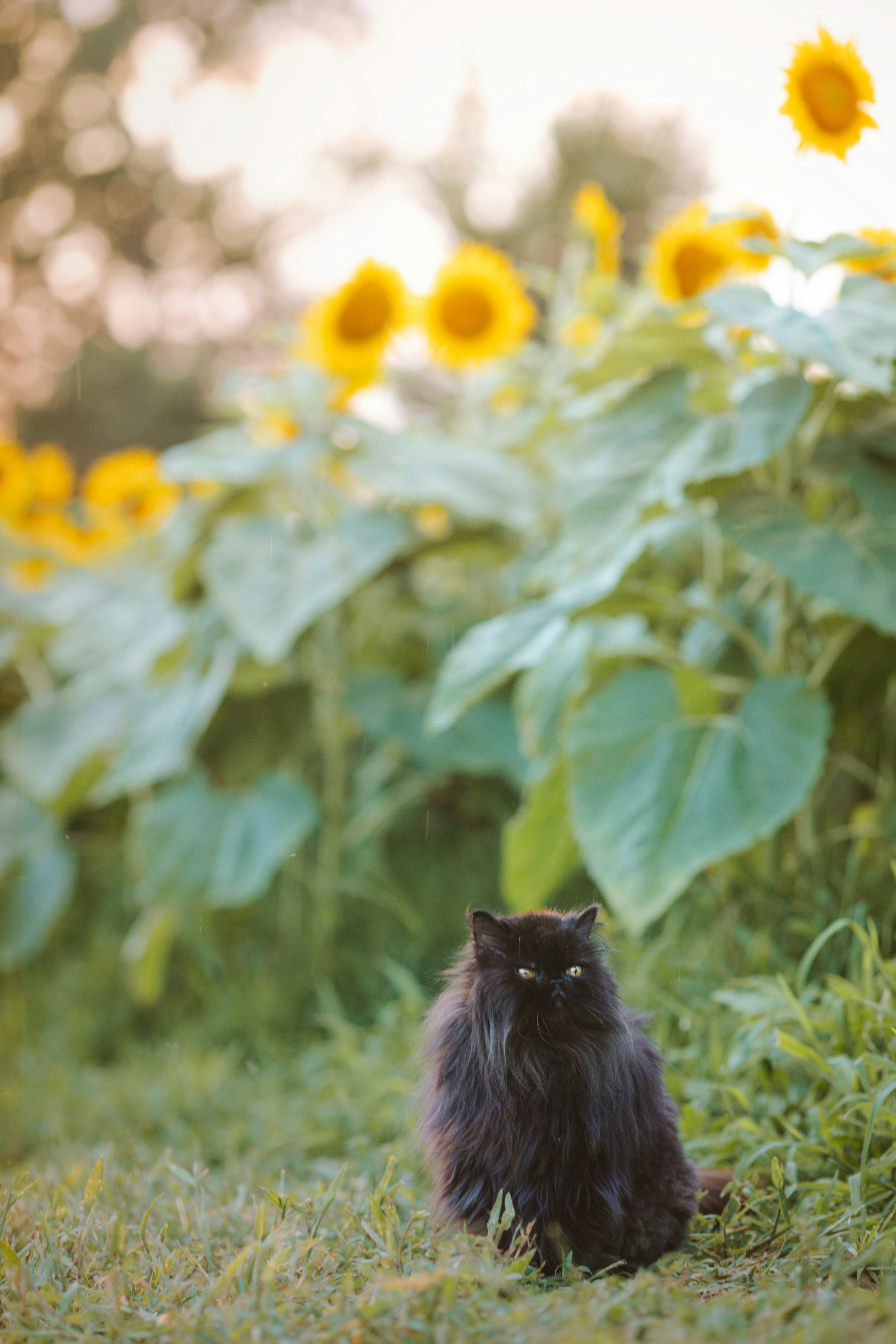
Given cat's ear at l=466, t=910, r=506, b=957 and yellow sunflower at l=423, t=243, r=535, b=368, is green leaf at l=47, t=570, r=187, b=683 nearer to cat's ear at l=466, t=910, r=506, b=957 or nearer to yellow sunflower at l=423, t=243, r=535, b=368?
yellow sunflower at l=423, t=243, r=535, b=368

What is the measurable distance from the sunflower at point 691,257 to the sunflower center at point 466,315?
501 mm

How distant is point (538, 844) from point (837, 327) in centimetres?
94

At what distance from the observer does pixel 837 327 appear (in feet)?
5.19

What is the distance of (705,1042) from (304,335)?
6.48 feet

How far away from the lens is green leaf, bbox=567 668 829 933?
5.06 ft

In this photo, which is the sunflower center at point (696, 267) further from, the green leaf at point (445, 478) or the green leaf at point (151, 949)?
the green leaf at point (151, 949)

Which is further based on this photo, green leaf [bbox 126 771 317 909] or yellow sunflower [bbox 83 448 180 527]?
yellow sunflower [bbox 83 448 180 527]

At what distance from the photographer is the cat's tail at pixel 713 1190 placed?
112 centimetres

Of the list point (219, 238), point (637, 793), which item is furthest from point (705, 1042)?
point (219, 238)

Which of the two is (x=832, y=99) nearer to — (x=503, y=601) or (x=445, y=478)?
(x=445, y=478)

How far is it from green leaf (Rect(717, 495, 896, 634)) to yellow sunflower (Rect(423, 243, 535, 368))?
4.06 feet

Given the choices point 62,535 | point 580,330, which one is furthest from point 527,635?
point 62,535


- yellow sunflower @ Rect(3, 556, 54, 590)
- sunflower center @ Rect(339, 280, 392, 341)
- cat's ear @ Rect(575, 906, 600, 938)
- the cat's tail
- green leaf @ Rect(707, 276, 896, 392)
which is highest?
sunflower center @ Rect(339, 280, 392, 341)

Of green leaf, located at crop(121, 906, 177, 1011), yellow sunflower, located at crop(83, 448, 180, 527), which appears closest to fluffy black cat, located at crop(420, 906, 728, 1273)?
green leaf, located at crop(121, 906, 177, 1011)
